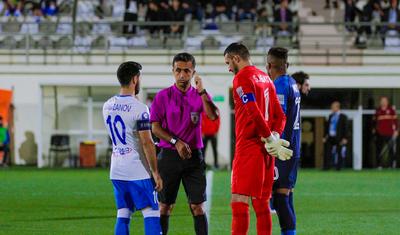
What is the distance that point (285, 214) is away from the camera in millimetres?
10398

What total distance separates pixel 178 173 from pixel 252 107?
1.74 meters

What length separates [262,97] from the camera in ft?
31.0

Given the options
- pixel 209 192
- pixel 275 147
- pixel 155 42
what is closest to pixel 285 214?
pixel 275 147

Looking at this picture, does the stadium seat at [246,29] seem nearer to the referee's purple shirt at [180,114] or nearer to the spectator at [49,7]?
the spectator at [49,7]

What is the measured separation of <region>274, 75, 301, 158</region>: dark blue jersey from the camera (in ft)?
34.4

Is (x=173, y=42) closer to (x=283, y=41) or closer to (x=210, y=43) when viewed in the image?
(x=210, y=43)

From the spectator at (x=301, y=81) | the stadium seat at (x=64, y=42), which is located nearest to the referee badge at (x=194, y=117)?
the spectator at (x=301, y=81)

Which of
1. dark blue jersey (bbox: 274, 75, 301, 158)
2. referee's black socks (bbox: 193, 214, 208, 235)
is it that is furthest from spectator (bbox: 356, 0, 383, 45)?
referee's black socks (bbox: 193, 214, 208, 235)

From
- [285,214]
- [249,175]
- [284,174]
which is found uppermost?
[249,175]

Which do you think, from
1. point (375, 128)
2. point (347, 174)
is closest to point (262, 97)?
point (347, 174)

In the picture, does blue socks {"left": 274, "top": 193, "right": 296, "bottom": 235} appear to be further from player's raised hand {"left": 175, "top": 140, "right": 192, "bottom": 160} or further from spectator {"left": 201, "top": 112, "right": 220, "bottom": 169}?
spectator {"left": 201, "top": 112, "right": 220, "bottom": 169}

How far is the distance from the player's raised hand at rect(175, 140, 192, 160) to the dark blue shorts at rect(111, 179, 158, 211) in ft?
3.42

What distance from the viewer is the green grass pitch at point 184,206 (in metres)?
13.1

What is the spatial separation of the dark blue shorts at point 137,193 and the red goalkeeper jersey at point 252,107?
0.94 meters
